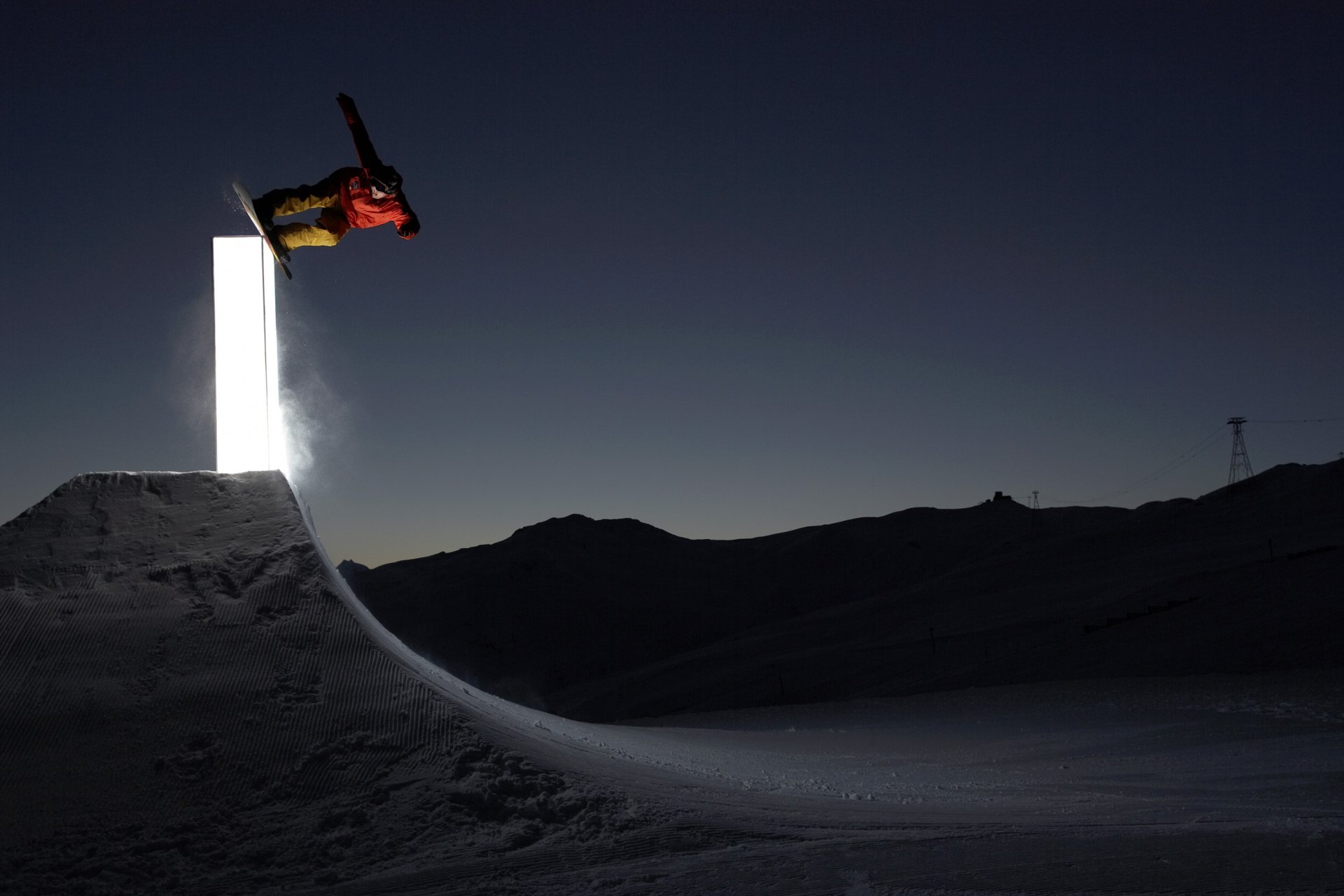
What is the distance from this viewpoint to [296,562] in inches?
225

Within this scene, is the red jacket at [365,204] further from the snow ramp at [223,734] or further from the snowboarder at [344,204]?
the snow ramp at [223,734]

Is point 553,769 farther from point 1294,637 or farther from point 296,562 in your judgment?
point 1294,637

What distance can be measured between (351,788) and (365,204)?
14.0 feet

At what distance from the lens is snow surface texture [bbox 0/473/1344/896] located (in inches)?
150

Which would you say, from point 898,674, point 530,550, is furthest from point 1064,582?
point 530,550

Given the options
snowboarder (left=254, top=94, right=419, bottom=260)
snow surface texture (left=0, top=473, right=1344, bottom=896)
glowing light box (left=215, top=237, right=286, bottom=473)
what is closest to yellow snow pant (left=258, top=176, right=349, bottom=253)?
snowboarder (left=254, top=94, right=419, bottom=260)

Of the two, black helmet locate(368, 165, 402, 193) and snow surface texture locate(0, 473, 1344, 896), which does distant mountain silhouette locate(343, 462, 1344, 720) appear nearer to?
snow surface texture locate(0, 473, 1344, 896)

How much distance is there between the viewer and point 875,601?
34.1 metres

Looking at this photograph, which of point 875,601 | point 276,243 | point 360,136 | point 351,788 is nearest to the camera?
point 351,788

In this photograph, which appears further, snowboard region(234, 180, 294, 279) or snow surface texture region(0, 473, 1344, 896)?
snowboard region(234, 180, 294, 279)

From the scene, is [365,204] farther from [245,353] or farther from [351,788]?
[351,788]

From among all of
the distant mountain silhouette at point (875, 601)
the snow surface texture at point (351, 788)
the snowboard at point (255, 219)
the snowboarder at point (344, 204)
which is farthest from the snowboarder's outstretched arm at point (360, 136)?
the distant mountain silhouette at point (875, 601)

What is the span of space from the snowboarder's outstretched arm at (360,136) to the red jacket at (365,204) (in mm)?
117

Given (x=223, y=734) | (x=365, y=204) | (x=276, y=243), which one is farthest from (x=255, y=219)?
(x=223, y=734)
